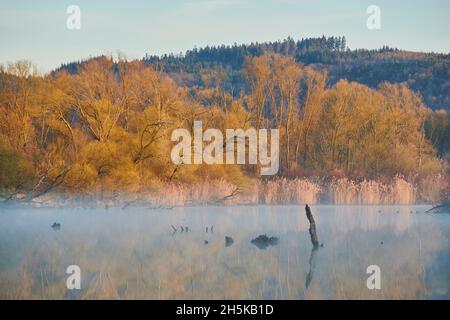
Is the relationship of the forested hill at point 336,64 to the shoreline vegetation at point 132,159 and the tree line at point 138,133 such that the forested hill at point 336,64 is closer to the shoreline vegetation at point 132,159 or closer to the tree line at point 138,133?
the tree line at point 138,133

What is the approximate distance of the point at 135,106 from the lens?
3072 centimetres

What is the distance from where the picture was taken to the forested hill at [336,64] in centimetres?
8206

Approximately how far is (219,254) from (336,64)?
92.8 m

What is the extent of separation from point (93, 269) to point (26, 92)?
48.2 ft

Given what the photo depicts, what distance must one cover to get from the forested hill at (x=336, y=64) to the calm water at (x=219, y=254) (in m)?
44.1

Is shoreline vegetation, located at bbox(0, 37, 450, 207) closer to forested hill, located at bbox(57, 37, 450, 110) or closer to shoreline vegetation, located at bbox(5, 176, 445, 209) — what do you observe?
shoreline vegetation, located at bbox(5, 176, 445, 209)

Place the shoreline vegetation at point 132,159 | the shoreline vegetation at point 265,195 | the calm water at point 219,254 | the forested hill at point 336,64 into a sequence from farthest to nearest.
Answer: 1. the forested hill at point 336,64
2. the shoreline vegetation at point 265,195
3. the shoreline vegetation at point 132,159
4. the calm water at point 219,254

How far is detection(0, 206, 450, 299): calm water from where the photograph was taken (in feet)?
44.5

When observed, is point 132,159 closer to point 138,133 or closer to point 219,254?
point 138,133

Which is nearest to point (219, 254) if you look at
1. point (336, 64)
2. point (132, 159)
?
point (132, 159)

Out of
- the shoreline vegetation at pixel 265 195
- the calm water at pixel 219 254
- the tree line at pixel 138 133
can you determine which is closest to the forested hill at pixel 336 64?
the tree line at pixel 138 133

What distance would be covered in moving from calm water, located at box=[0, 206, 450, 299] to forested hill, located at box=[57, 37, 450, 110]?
4413 centimetres

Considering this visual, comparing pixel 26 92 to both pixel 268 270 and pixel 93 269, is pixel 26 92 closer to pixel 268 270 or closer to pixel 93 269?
pixel 93 269
